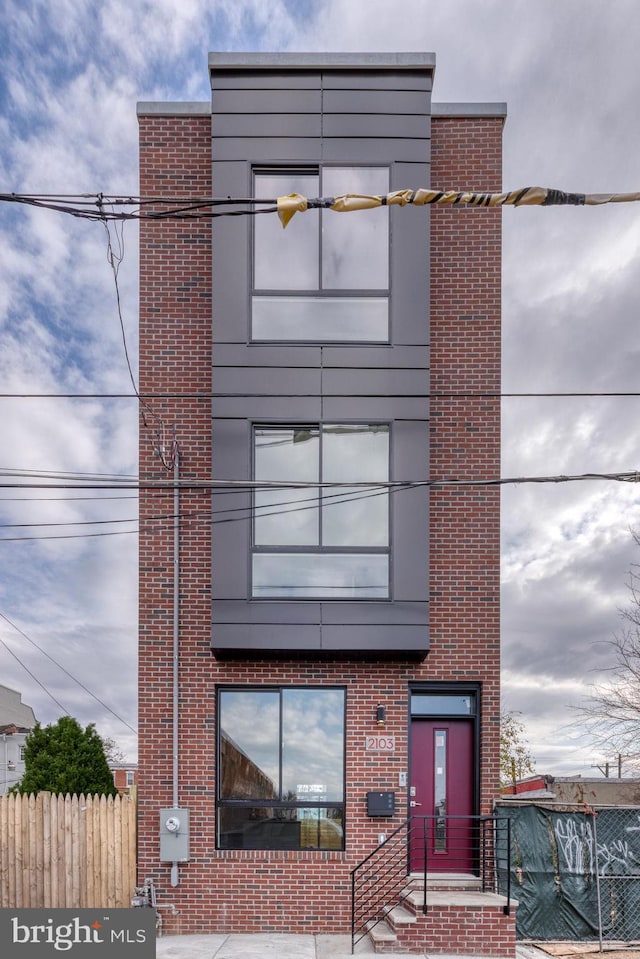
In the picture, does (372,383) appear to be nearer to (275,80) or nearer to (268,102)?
(268,102)

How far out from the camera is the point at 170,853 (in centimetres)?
1020

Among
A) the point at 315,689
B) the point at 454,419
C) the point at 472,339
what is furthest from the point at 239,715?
the point at 472,339

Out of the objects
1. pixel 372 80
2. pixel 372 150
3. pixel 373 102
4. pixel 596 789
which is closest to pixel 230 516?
pixel 372 150

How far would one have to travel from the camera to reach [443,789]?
10820 mm

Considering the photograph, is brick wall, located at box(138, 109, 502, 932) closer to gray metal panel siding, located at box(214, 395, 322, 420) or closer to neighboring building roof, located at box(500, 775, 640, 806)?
gray metal panel siding, located at box(214, 395, 322, 420)

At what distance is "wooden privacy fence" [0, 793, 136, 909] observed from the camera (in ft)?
34.3

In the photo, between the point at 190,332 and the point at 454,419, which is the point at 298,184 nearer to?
the point at 190,332

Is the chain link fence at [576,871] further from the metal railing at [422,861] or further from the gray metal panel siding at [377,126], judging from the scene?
the gray metal panel siding at [377,126]

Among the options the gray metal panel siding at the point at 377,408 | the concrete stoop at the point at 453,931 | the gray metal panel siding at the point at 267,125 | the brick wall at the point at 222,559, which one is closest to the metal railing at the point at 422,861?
the brick wall at the point at 222,559

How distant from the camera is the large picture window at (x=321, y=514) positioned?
34.8 feet

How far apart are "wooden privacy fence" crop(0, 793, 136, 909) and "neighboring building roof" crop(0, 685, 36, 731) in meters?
25.3

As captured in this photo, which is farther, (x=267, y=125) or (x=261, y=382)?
(x=267, y=125)
